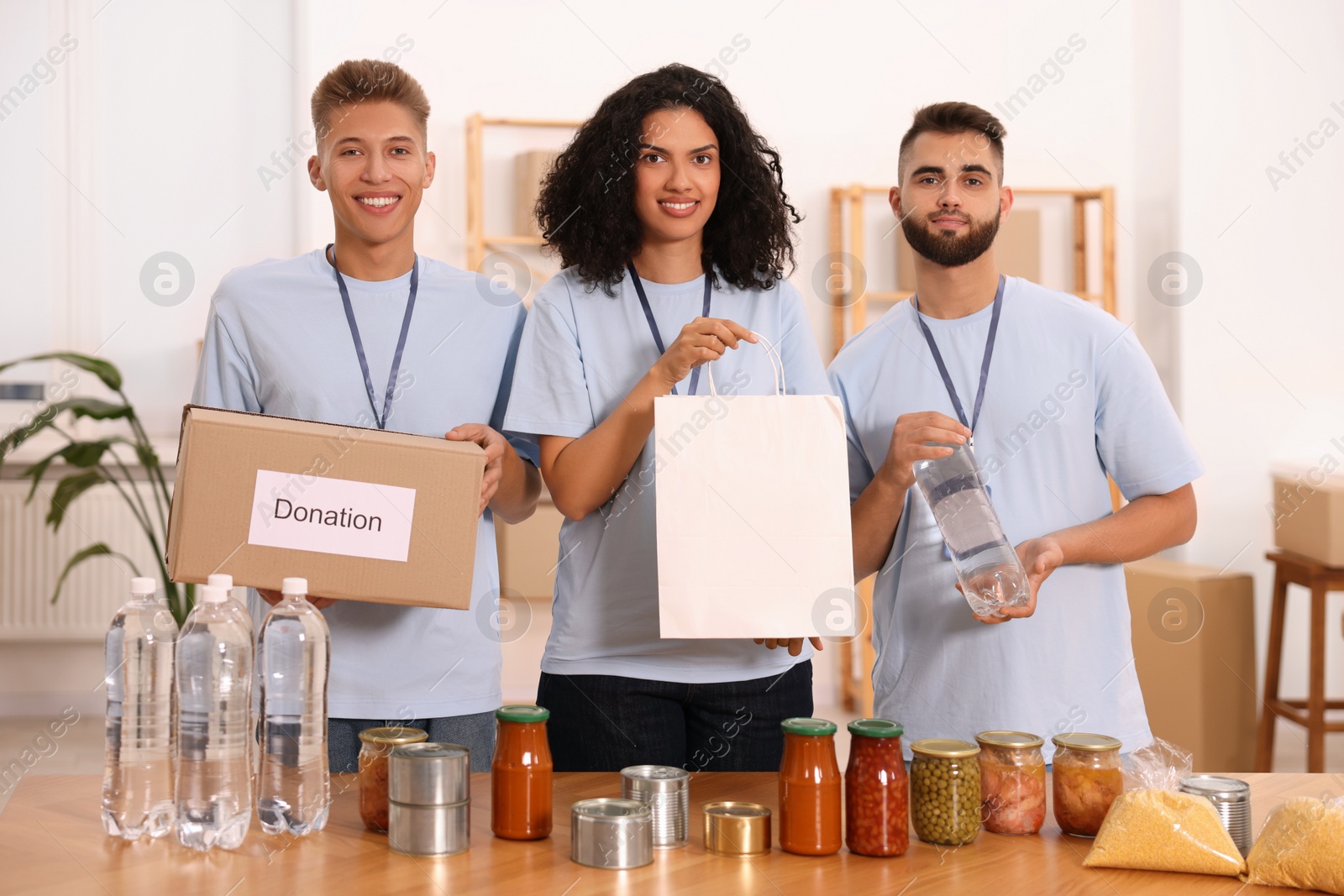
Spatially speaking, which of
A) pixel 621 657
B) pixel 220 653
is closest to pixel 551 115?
pixel 621 657

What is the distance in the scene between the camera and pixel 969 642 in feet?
5.43

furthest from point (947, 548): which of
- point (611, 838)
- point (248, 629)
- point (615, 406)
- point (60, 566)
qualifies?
point (60, 566)

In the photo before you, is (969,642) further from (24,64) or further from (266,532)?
(24,64)

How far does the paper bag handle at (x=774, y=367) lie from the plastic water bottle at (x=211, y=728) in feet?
2.14

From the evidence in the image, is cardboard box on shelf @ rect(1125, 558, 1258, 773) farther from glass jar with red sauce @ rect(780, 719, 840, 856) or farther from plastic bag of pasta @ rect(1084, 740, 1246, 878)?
glass jar with red sauce @ rect(780, 719, 840, 856)

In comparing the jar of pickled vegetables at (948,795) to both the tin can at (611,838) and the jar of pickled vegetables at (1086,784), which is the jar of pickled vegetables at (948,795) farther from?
the tin can at (611,838)

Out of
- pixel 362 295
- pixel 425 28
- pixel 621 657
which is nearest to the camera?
pixel 621 657

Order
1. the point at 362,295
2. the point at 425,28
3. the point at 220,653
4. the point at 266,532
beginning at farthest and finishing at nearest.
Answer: the point at 425,28
the point at 362,295
the point at 266,532
the point at 220,653

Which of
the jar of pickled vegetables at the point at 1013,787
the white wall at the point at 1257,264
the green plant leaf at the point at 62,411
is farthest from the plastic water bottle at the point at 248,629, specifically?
the white wall at the point at 1257,264

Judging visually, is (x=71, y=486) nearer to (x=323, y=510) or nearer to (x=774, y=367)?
(x=323, y=510)

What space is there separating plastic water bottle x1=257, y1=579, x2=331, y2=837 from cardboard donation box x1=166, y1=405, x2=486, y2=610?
0.16m

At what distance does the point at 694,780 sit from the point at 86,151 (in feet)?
13.3

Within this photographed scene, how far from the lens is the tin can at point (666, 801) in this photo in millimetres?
1218

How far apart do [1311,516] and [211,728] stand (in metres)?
3.43
